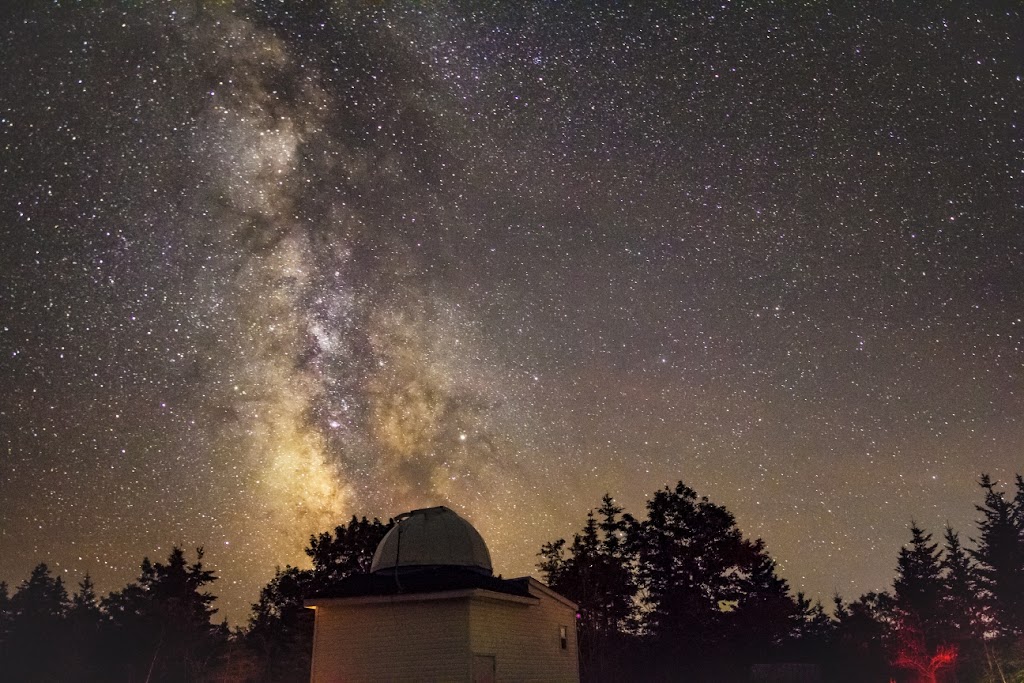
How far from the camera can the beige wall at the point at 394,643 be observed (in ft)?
59.3

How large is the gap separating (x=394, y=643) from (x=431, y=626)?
1.10 m

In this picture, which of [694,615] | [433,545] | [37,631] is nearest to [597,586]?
[694,615]

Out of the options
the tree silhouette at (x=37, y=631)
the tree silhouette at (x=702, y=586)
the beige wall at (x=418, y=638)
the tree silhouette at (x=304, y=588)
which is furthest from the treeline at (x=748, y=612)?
the tree silhouette at (x=37, y=631)

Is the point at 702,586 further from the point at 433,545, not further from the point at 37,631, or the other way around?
the point at 37,631

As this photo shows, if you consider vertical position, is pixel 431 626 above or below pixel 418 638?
above

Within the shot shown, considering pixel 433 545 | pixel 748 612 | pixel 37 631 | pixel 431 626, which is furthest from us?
pixel 37 631

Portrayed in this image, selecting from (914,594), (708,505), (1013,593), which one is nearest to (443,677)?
(708,505)

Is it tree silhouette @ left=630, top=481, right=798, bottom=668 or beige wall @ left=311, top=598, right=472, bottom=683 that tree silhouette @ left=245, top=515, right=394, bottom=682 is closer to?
tree silhouette @ left=630, top=481, right=798, bottom=668

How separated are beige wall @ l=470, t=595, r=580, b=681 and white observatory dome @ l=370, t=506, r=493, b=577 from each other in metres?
2.39

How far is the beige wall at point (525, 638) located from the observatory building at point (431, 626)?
3 cm

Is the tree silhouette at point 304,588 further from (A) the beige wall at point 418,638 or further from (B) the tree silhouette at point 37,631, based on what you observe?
(B) the tree silhouette at point 37,631

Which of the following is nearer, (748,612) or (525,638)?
(525,638)

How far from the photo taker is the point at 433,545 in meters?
22.5

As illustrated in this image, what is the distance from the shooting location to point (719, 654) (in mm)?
40688
